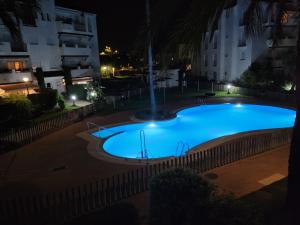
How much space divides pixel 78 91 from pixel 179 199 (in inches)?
1062

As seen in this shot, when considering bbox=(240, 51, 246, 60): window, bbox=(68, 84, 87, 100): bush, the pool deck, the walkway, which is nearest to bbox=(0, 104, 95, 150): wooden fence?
the pool deck

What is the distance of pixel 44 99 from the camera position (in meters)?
23.4

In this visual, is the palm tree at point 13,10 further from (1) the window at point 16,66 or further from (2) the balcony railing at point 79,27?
(2) the balcony railing at point 79,27

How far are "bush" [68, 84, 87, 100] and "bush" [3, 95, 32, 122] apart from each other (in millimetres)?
10183

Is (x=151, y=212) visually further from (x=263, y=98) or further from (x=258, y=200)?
(x=263, y=98)

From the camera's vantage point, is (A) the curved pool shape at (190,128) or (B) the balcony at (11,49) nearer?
(A) the curved pool shape at (190,128)

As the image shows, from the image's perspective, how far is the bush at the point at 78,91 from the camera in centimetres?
2979

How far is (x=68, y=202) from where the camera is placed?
7707 mm

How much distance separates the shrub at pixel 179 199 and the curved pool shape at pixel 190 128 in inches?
364

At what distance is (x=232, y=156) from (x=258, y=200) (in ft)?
14.8

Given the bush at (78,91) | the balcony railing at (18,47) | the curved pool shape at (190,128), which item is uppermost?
the balcony railing at (18,47)

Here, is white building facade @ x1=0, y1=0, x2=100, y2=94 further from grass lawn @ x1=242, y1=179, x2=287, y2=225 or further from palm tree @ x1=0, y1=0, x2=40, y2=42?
grass lawn @ x1=242, y1=179, x2=287, y2=225

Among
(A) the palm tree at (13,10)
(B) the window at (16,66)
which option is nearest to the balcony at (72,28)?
(B) the window at (16,66)

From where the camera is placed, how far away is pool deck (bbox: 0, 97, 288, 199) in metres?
9.83
